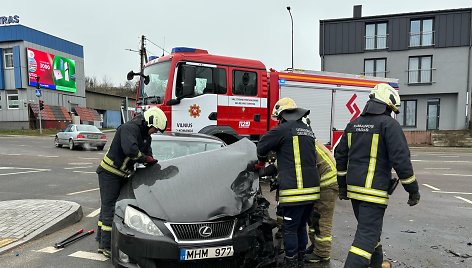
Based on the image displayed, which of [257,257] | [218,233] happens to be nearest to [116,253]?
[218,233]

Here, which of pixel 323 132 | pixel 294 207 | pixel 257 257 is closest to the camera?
pixel 257 257

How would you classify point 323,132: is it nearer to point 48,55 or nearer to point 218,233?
point 218,233

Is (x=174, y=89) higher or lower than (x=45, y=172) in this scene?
higher

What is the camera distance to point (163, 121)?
4316mm

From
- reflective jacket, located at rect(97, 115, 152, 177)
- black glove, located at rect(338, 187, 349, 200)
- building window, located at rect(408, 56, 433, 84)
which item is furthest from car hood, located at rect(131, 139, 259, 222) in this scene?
building window, located at rect(408, 56, 433, 84)

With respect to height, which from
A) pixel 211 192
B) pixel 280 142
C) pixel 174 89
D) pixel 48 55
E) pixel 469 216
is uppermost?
pixel 48 55

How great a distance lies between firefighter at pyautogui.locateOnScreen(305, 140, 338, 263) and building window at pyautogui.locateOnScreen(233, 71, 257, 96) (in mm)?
4534

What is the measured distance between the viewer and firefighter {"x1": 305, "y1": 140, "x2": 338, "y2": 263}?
4078 mm

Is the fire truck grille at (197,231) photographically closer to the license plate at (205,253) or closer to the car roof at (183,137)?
the license plate at (205,253)

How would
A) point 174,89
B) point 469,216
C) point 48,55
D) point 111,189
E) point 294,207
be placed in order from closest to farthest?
point 294,207
point 111,189
point 469,216
point 174,89
point 48,55

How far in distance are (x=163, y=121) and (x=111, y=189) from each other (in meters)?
1.00

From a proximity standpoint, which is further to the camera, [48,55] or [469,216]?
[48,55]

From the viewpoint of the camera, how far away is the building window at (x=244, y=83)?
27.7 ft

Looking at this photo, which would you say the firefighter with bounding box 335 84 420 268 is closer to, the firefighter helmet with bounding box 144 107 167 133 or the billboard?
the firefighter helmet with bounding box 144 107 167 133
